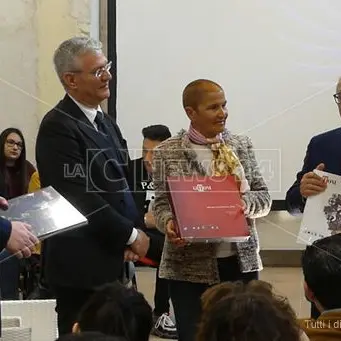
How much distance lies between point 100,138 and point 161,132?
218cm

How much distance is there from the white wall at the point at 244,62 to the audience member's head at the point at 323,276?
12.1 ft

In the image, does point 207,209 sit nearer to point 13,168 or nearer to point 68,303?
point 68,303

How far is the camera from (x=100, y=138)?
7.91 ft

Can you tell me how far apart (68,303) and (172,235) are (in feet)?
1.32

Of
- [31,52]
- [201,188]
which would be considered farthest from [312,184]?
[31,52]

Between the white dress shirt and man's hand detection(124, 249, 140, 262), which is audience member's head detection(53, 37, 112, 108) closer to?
the white dress shirt

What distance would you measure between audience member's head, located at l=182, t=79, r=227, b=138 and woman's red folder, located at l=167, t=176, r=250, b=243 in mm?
172

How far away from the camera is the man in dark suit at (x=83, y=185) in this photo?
7.65 ft

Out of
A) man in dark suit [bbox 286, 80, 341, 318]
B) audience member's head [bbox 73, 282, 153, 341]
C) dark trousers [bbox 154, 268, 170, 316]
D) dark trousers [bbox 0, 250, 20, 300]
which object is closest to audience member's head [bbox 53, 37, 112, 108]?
man in dark suit [bbox 286, 80, 341, 318]

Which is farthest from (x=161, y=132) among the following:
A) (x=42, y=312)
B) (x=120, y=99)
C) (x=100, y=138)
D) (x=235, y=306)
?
(x=235, y=306)

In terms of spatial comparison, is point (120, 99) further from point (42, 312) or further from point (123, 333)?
point (123, 333)

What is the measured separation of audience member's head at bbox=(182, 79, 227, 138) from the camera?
2.41 metres

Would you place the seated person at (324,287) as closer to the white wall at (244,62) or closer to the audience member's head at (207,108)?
A: the audience member's head at (207,108)

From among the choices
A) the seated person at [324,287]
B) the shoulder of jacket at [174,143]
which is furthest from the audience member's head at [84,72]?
the seated person at [324,287]
